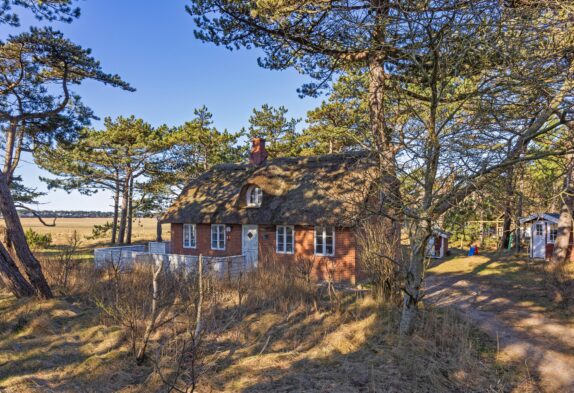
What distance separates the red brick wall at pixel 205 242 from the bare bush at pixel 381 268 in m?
10.2

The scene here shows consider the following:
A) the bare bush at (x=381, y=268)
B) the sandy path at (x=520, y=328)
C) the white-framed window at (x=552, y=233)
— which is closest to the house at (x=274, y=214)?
the sandy path at (x=520, y=328)

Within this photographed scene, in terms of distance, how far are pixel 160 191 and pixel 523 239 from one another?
99.6 feet

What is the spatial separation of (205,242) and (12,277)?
10.5 meters

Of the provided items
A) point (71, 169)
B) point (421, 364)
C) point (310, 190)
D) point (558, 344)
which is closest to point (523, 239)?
point (310, 190)

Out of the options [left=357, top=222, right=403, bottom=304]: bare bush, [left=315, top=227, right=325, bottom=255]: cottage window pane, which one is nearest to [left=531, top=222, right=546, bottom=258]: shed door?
[left=315, top=227, right=325, bottom=255]: cottage window pane

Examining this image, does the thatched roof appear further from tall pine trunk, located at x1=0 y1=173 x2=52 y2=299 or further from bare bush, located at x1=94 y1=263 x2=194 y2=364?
tall pine trunk, located at x1=0 y1=173 x2=52 y2=299

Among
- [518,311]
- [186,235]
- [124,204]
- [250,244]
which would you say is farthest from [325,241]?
[124,204]

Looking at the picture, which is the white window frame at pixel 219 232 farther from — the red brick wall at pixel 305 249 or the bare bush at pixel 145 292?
the bare bush at pixel 145 292

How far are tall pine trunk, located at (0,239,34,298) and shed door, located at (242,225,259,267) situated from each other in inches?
371

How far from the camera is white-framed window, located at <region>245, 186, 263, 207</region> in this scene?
18.3 meters

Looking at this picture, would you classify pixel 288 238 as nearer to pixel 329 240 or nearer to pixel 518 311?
pixel 329 240

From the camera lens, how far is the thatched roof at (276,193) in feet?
52.7

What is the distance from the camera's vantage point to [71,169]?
93.2 feet

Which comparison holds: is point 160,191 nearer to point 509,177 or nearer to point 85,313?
point 85,313
